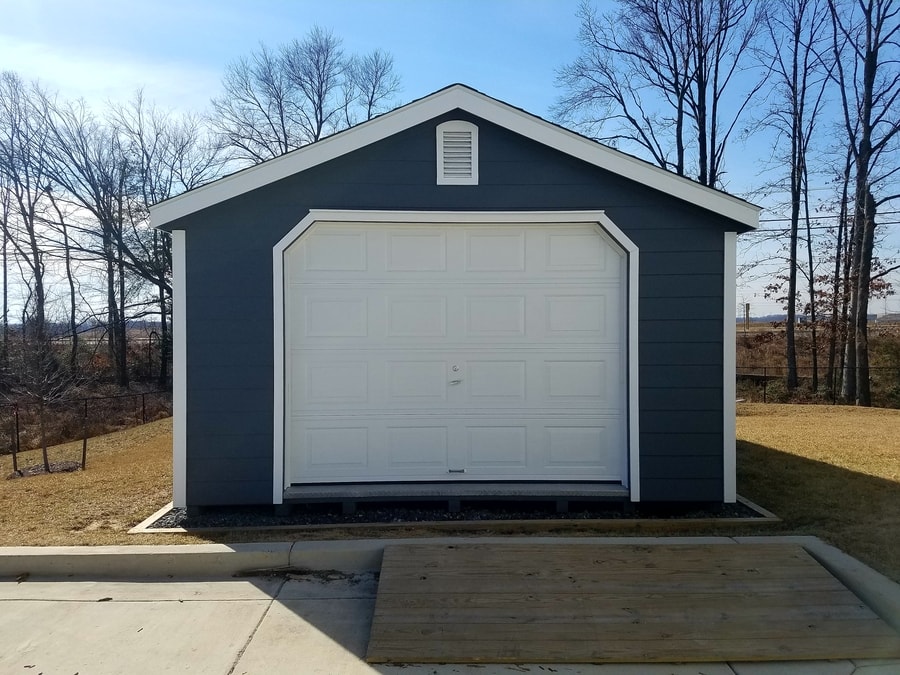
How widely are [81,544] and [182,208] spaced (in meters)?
2.70

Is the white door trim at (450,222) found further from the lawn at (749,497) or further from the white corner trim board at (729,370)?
the white corner trim board at (729,370)

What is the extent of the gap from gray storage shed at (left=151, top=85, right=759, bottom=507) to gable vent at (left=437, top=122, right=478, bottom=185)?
0.02 metres

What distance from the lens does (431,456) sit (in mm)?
5547

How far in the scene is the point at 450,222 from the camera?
5.41 meters

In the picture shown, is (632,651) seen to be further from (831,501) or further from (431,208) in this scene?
(431,208)

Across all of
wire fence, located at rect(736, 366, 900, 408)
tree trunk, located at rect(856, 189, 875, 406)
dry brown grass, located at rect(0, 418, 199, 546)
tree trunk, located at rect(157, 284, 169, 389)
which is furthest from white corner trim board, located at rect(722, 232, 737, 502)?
Answer: tree trunk, located at rect(157, 284, 169, 389)

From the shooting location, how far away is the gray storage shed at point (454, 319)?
5219mm

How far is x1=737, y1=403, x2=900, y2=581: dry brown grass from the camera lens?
15.1ft

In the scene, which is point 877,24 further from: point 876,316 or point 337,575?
point 337,575

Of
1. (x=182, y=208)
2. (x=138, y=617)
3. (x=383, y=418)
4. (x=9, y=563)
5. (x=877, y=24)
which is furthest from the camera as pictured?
(x=877, y=24)

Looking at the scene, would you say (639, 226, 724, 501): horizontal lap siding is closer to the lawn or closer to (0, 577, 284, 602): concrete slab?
the lawn

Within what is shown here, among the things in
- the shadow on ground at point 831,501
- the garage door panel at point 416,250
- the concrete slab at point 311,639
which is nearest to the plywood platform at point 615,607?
the concrete slab at point 311,639

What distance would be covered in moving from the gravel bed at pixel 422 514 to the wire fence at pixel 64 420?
7.54 metres

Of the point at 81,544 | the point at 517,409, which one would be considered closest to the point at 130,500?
the point at 81,544
